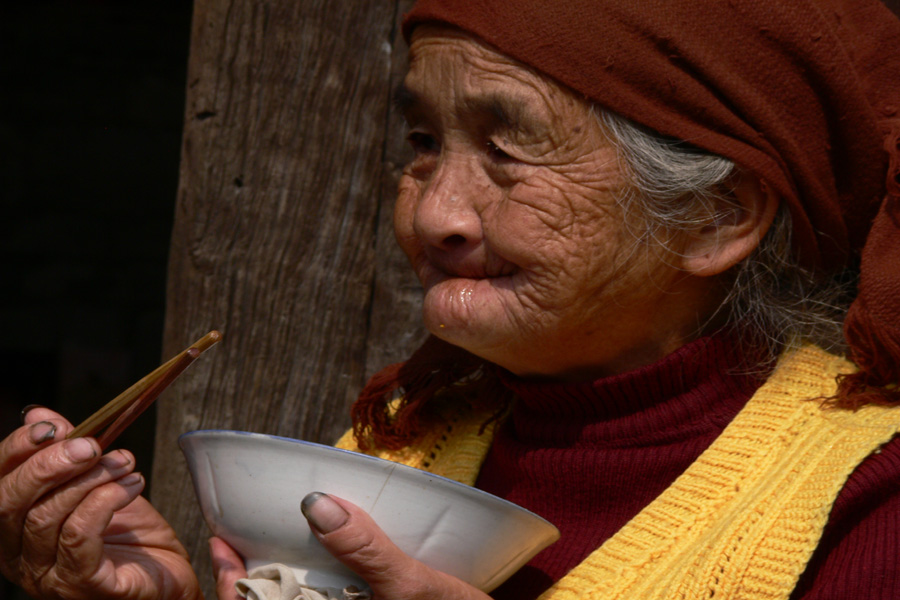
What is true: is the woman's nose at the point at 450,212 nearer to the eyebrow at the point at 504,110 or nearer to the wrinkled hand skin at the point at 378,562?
the eyebrow at the point at 504,110

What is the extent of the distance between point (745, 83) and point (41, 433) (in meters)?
1.15

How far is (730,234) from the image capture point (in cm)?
152

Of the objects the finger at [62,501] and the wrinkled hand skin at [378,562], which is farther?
the finger at [62,501]

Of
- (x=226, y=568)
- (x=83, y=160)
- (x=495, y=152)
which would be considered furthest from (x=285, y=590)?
(x=83, y=160)

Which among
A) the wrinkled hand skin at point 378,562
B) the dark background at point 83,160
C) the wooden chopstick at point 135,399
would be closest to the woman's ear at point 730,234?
the wrinkled hand skin at point 378,562

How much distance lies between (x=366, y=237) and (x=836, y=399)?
114 centimetres

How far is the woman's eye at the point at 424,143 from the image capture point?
1637mm

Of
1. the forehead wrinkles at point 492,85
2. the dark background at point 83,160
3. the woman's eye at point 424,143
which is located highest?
the forehead wrinkles at point 492,85

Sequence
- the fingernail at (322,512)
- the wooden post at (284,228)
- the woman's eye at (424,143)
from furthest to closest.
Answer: the wooden post at (284,228) < the woman's eye at (424,143) < the fingernail at (322,512)

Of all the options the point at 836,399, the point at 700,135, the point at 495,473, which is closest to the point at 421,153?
the point at 700,135

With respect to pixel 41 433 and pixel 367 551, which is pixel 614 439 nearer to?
pixel 367 551

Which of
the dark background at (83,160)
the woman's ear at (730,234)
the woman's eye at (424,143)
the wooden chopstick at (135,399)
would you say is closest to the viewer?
the wooden chopstick at (135,399)

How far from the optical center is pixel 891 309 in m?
1.38

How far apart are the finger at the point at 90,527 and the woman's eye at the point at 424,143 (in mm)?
743
